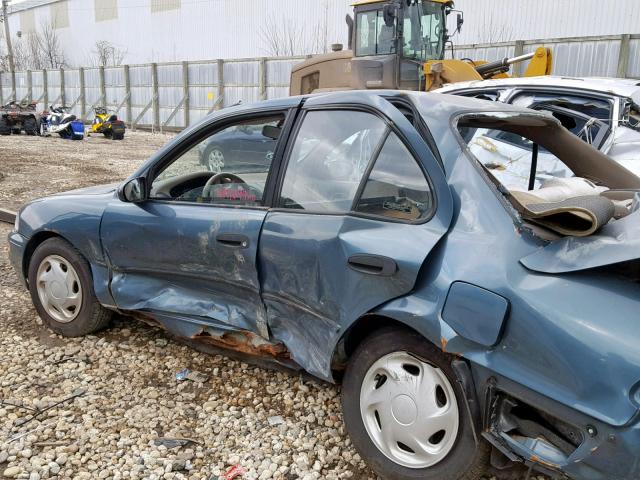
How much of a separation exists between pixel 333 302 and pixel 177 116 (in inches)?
1096

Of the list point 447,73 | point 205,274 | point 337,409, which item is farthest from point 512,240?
point 447,73

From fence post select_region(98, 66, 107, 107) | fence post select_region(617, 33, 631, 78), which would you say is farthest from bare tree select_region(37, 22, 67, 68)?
fence post select_region(617, 33, 631, 78)

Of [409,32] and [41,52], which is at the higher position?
[41,52]

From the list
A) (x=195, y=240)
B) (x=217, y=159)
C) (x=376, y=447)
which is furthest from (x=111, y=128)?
(x=376, y=447)

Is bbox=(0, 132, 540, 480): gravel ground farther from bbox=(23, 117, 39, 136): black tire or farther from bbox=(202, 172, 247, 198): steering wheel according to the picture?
bbox=(23, 117, 39, 136): black tire

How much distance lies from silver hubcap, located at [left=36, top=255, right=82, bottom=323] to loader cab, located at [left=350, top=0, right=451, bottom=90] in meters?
8.42

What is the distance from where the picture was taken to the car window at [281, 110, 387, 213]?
266cm

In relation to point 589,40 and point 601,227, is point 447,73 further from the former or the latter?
point 589,40

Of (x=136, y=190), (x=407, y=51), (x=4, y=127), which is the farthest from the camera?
(x=4, y=127)

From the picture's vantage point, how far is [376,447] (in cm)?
245

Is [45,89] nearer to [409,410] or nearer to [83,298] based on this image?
[83,298]

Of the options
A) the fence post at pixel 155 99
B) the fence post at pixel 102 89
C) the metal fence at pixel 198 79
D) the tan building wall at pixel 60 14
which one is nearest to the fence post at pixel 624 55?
the metal fence at pixel 198 79

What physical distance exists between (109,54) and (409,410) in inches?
2007

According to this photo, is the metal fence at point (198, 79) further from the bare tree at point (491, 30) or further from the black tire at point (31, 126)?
the black tire at point (31, 126)
